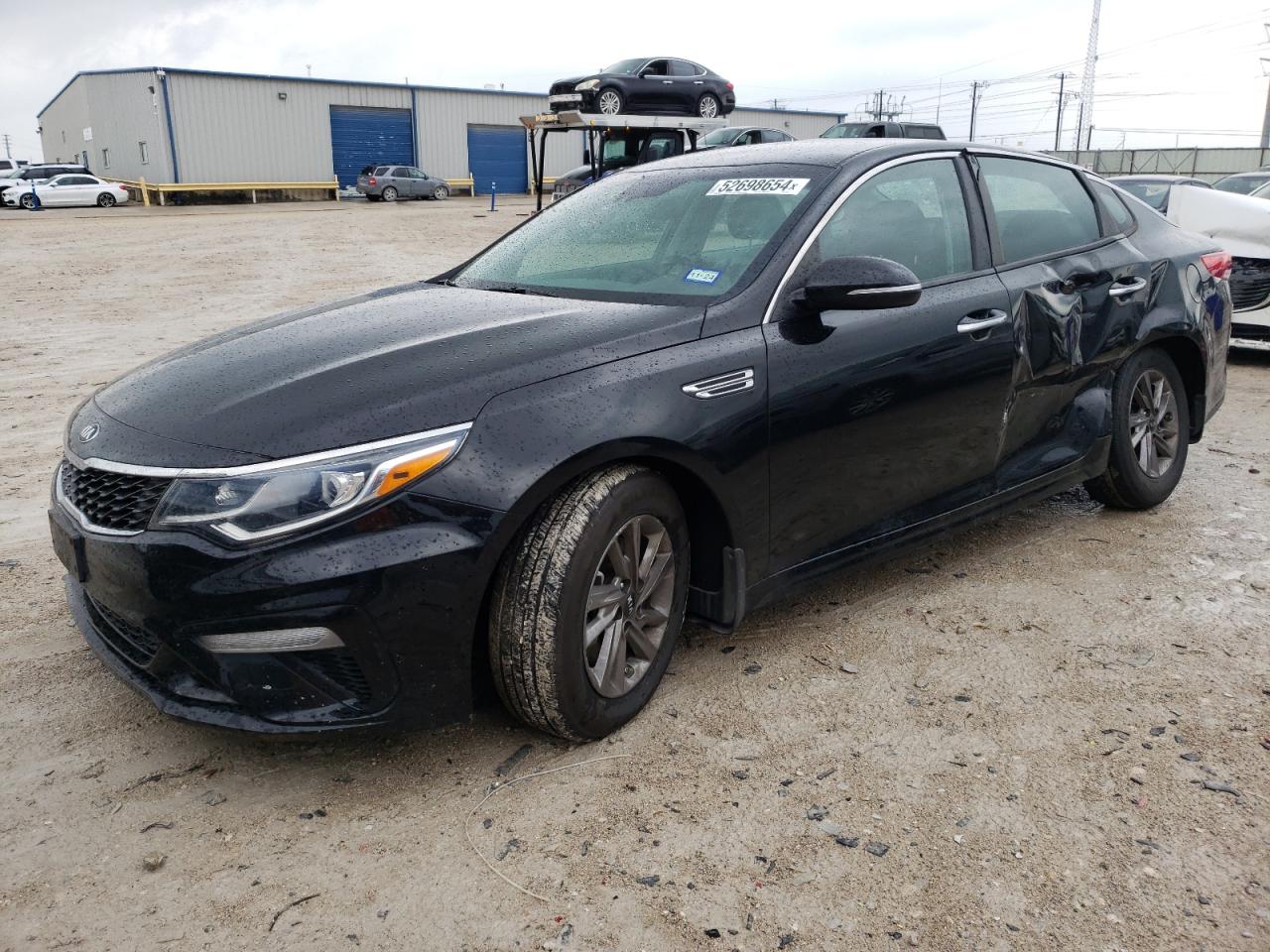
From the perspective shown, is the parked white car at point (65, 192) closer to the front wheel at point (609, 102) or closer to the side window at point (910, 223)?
the front wheel at point (609, 102)

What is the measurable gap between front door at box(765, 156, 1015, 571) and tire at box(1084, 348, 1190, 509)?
0.96m

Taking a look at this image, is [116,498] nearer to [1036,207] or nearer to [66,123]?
[1036,207]

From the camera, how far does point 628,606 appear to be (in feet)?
9.55

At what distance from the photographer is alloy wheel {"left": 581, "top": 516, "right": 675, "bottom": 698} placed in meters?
2.81

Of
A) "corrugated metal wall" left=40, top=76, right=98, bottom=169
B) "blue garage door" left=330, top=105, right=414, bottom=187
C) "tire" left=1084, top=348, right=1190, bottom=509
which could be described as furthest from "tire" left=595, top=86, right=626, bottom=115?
"corrugated metal wall" left=40, top=76, right=98, bottom=169

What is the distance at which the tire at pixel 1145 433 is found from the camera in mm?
4465

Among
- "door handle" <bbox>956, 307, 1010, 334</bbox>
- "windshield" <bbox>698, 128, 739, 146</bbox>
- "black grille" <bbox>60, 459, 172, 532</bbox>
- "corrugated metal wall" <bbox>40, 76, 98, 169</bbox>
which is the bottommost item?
Result: "black grille" <bbox>60, 459, 172, 532</bbox>

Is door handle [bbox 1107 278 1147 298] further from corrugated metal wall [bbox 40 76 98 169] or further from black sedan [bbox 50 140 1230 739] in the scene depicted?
corrugated metal wall [bbox 40 76 98 169]

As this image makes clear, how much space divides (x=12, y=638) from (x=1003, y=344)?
3.52 m

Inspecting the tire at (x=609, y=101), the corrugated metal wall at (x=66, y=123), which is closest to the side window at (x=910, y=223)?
the tire at (x=609, y=101)

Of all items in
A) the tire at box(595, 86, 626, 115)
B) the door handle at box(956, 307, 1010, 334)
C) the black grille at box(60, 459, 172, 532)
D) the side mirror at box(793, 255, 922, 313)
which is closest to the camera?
the black grille at box(60, 459, 172, 532)

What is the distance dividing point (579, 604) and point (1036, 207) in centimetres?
269

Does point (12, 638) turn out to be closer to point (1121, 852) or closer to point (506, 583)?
point (506, 583)

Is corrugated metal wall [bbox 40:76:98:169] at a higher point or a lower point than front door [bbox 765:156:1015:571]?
higher
